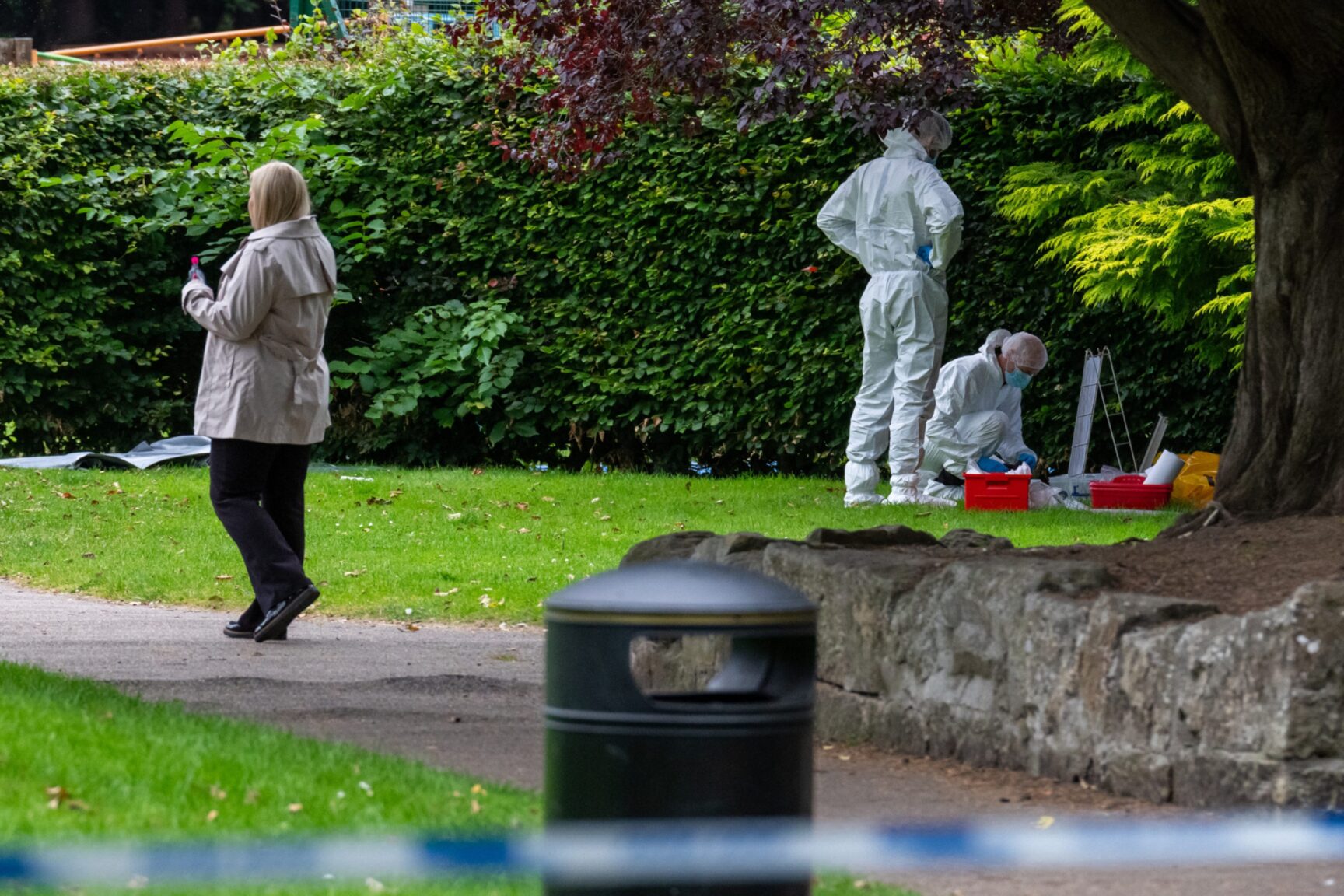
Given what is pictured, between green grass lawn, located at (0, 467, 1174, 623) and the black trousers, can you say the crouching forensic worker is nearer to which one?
green grass lawn, located at (0, 467, 1174, 623)

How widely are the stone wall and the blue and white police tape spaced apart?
1166mm

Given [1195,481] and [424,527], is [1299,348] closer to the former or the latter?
[1195,481]

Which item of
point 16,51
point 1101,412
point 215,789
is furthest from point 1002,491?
point 16,51

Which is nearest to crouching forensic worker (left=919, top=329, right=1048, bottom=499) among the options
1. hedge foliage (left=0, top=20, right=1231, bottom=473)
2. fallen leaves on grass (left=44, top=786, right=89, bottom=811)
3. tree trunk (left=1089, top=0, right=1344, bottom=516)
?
hedge foliage (left=0, top=20, right=1231, bottom=473)

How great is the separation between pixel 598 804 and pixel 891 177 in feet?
28.9

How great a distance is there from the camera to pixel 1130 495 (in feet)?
35.2

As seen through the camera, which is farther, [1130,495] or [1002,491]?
[1130,495]

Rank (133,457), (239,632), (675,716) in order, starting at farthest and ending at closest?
1. (133,457)
2. (239,632)
3. (675,716)

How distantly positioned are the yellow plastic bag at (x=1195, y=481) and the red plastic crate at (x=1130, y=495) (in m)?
0.07

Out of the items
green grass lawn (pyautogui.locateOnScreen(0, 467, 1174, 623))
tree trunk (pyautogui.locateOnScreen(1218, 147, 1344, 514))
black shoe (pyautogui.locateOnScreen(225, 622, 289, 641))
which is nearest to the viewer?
tree trunk (pyautogui.locateOnScreen(1218, 147, 1344, 514))

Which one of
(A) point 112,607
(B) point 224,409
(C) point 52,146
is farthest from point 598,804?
(C) point 52,146

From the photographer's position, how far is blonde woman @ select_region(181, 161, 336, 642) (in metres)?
6.75

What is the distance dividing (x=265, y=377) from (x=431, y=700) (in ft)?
5.65

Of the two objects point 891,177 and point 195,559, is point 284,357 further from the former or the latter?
point 891,177
